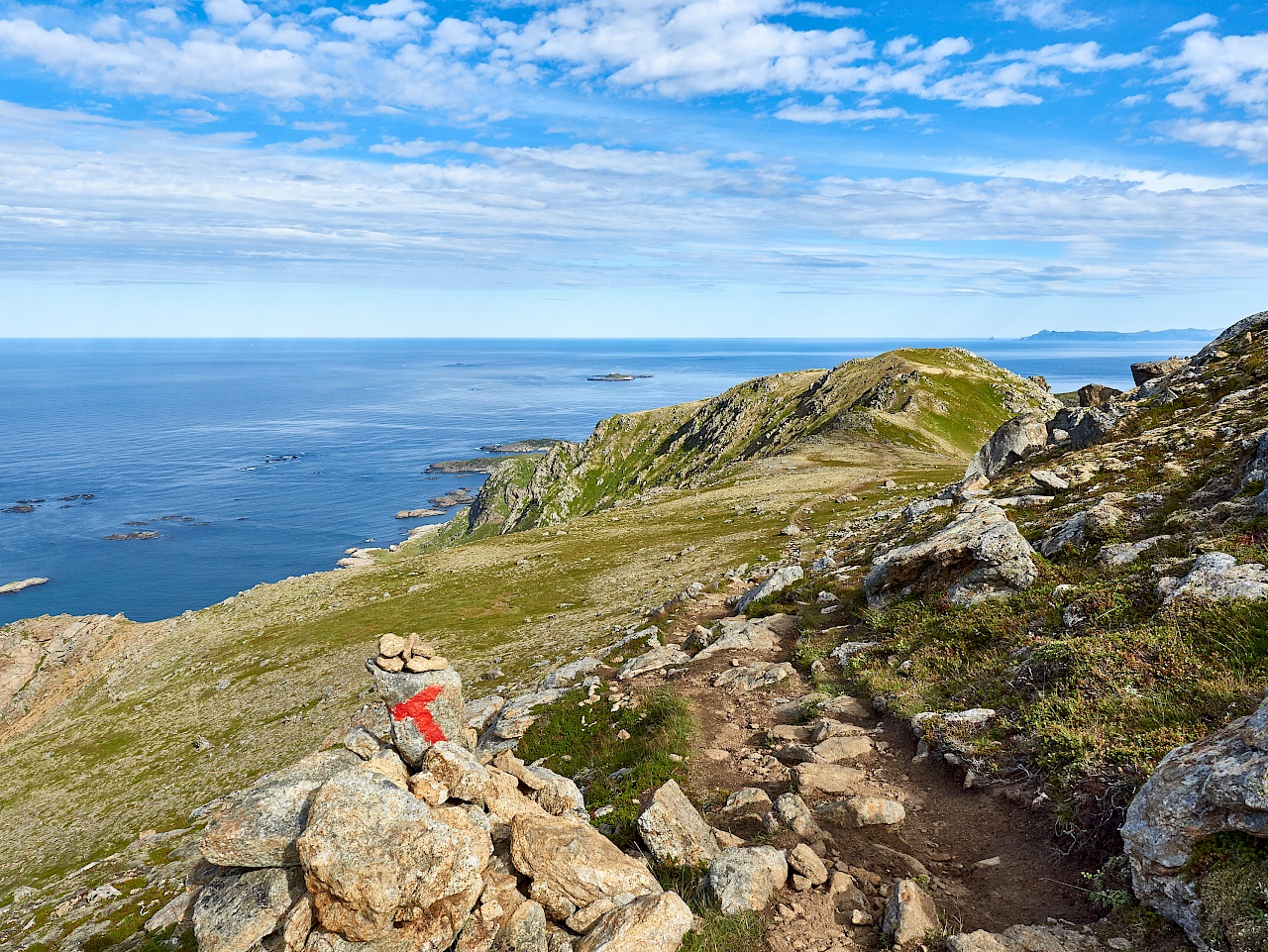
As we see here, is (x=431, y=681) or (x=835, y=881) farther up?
(x=431, y=681)

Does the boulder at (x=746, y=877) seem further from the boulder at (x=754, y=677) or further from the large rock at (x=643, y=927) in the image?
the boulder at (x=754, y=677)

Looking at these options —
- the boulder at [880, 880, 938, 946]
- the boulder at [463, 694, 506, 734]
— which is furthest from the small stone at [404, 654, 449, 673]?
the boulder at [463, 694, 506, 734]

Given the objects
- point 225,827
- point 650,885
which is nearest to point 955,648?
point 650,885

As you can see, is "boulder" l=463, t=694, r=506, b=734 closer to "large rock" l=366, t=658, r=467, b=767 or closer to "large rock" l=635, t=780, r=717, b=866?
"large rock" l=366, t=658, r=467, b=767

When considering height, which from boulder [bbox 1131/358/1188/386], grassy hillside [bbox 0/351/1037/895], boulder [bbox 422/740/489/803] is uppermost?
boulder [bbox 1131/358/1188/386]

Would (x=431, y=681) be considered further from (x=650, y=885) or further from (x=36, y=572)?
(x=36, y=572)

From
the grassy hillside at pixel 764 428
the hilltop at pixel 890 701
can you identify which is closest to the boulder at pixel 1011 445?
the hilltop at pixel 890 701

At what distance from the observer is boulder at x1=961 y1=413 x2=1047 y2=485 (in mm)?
42781

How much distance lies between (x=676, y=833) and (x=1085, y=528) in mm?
16309

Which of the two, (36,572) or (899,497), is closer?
(899,497)

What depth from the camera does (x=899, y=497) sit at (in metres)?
54.7

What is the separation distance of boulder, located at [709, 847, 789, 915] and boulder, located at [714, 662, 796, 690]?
29.3 feet

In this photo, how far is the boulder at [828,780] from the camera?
1378cm

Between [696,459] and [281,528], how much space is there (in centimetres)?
9547
